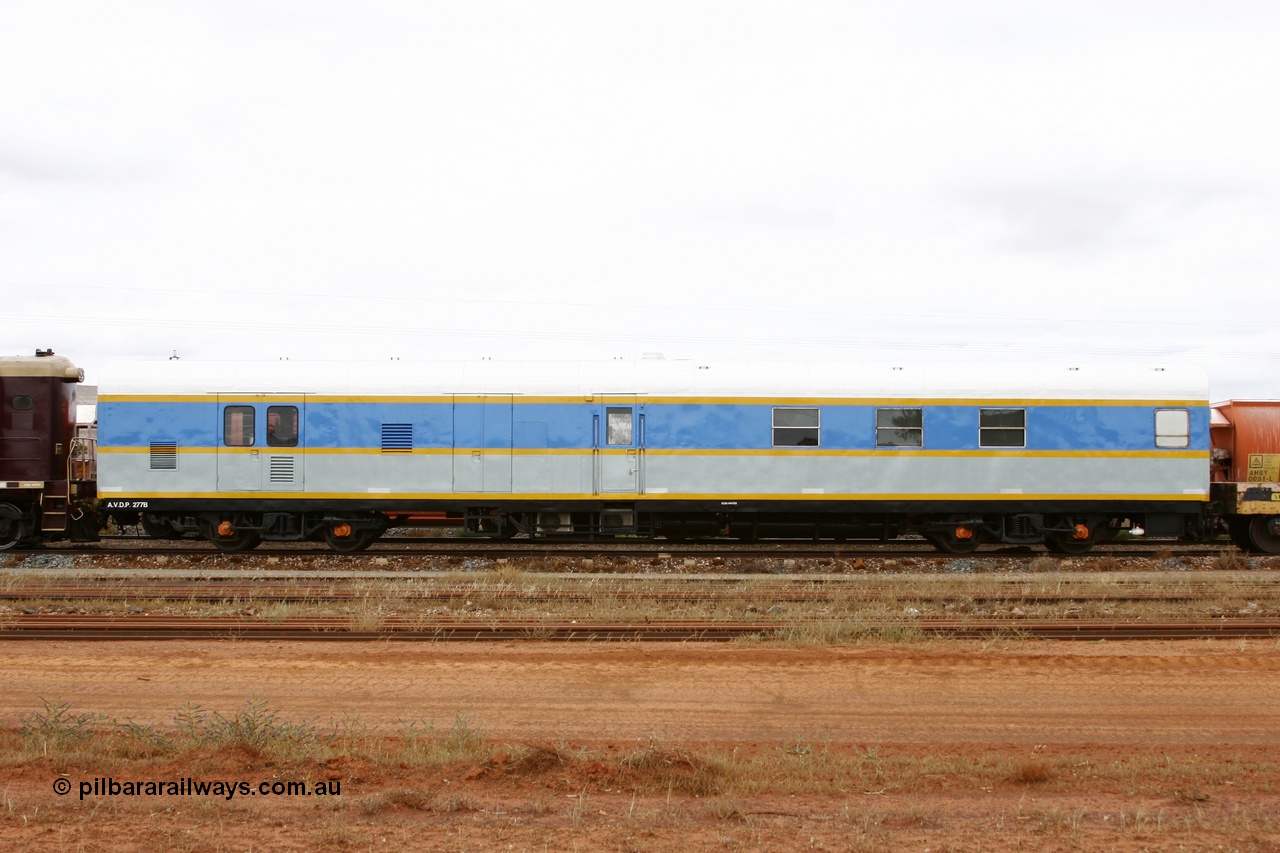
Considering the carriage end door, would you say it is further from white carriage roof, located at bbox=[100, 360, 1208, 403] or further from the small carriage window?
the small carriage window

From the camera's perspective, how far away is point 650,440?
1712cm

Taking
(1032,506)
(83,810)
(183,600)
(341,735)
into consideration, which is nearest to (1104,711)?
(341,735)

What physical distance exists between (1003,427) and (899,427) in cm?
191

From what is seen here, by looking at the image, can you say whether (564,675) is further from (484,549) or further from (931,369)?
(931,369)

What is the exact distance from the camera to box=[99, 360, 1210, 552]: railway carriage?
17.1 metres

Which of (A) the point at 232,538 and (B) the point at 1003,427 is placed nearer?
(B) the point at 1003,427

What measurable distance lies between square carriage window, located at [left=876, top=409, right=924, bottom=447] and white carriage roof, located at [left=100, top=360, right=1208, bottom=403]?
33cm

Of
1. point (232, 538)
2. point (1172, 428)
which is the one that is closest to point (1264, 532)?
point (1172, 428)

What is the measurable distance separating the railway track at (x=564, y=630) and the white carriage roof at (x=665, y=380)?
6.15m

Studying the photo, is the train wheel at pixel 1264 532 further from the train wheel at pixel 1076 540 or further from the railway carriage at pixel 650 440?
the train wheel at pixel 1076 540

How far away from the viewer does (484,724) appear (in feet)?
26.3

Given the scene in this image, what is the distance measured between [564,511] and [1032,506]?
8534 mm

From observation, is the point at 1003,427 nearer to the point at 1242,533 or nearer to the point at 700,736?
the point at 1242,533

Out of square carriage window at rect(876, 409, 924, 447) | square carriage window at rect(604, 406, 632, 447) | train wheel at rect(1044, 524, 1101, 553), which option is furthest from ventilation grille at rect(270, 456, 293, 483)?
train wheel at rect(1044, 524, 1101, 553)
